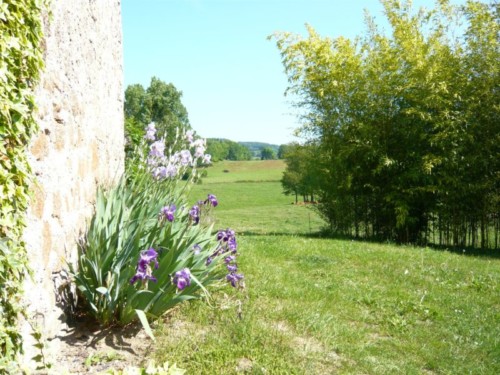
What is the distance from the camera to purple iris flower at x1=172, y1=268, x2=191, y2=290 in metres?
3.12

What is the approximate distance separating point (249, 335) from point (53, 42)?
2310 millimetres

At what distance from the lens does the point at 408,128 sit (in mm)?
9922

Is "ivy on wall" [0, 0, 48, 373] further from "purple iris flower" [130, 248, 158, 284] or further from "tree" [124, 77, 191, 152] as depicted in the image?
"tree" [124, 77, 191, 152]

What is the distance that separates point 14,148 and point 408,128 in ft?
29.0

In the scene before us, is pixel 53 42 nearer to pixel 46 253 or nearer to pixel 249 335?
pixel 46 253

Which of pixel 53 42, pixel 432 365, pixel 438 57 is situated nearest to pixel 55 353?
pixel 53 42

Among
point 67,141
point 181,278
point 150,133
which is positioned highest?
point 150,133

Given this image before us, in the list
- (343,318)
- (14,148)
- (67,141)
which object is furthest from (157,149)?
(343,318)

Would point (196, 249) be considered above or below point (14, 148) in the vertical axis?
below

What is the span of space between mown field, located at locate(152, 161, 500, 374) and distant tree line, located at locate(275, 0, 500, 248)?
270 centimetres

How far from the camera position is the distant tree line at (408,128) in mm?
9469

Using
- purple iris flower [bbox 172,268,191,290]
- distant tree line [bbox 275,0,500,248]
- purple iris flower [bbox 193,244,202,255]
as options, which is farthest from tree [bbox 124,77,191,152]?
purple iris flower [bbox 172,268,191,290]

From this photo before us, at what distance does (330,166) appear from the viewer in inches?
418

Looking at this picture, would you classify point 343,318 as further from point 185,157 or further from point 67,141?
point 67,141
